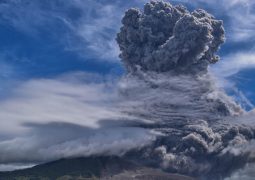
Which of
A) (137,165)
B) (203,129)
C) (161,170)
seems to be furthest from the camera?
(137,165)

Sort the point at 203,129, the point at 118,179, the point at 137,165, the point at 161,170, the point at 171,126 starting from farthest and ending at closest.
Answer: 1. the point at 118,179
2. the point at 137,165
3. the point at 161,170
4. the point at 171,126
5. the point at 203,129

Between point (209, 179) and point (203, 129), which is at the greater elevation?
point (203, 129)

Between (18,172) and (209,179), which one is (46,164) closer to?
(18,172)

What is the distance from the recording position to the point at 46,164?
19488cm

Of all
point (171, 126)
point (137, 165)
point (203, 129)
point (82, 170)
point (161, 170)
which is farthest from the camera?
point (82, 170)

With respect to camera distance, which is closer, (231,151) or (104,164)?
(231,151)

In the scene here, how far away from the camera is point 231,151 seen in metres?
120

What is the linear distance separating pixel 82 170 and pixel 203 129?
272ft

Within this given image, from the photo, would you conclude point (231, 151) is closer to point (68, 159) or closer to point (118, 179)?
point (118, 179)

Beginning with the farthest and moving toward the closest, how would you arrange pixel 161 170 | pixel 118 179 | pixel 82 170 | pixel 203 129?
pixel 82 170 < pixel 118 179 < pixel 161 170 < pixel 203 129

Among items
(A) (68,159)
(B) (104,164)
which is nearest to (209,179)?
(B) (104,164)

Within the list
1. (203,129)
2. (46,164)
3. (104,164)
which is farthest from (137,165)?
(46,164)

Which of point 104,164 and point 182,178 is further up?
point 104,164

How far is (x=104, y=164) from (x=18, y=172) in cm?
3837
